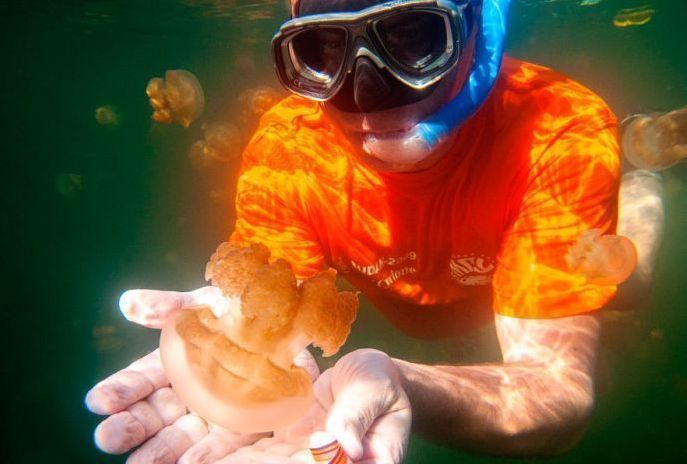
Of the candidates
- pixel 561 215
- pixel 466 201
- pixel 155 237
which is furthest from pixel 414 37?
pixel 155 237

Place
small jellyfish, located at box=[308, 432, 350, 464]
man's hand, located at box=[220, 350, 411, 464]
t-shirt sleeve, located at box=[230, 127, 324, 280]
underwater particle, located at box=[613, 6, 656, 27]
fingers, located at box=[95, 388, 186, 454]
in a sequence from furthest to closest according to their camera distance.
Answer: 1. underwater particle, located at box=[613, 6, 656, 27]
2. t-shirt sleeve, located at box=[230, 127, 324, 280]
3. fingers, located at box=[95, 388, 186, 454]
4. man's hand, located at box=[220, 350, 411, 464]
5. small jellyfish, located at box=[308, 432, 350, 464]

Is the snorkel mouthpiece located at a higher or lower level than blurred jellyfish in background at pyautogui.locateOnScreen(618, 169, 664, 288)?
higher

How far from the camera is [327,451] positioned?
109 centimetres

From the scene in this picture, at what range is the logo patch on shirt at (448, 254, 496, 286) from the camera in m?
2.71

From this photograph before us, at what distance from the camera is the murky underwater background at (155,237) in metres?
9.39

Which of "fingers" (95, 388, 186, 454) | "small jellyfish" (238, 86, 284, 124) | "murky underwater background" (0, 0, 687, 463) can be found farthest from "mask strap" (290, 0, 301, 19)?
"small jellyfish" (238, 86, 284, 124)

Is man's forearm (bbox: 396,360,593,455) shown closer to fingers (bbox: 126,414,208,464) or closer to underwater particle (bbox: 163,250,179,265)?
fingers (bbox: 126,414,208,464)

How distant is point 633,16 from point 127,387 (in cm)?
2304

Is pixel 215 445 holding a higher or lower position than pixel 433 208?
lower

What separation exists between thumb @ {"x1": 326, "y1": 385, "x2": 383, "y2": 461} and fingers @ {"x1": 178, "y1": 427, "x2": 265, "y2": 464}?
43 centimetres

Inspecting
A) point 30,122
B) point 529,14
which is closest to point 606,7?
point 529,14

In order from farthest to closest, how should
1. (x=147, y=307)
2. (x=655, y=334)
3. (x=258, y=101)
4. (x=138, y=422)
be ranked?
(x=655, y=334) → (x=258, y=101) → (x=147, y=307) → (x=138, y=422)

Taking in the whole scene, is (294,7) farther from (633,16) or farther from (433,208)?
(633,16)

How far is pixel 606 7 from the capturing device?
1562 centimetres
